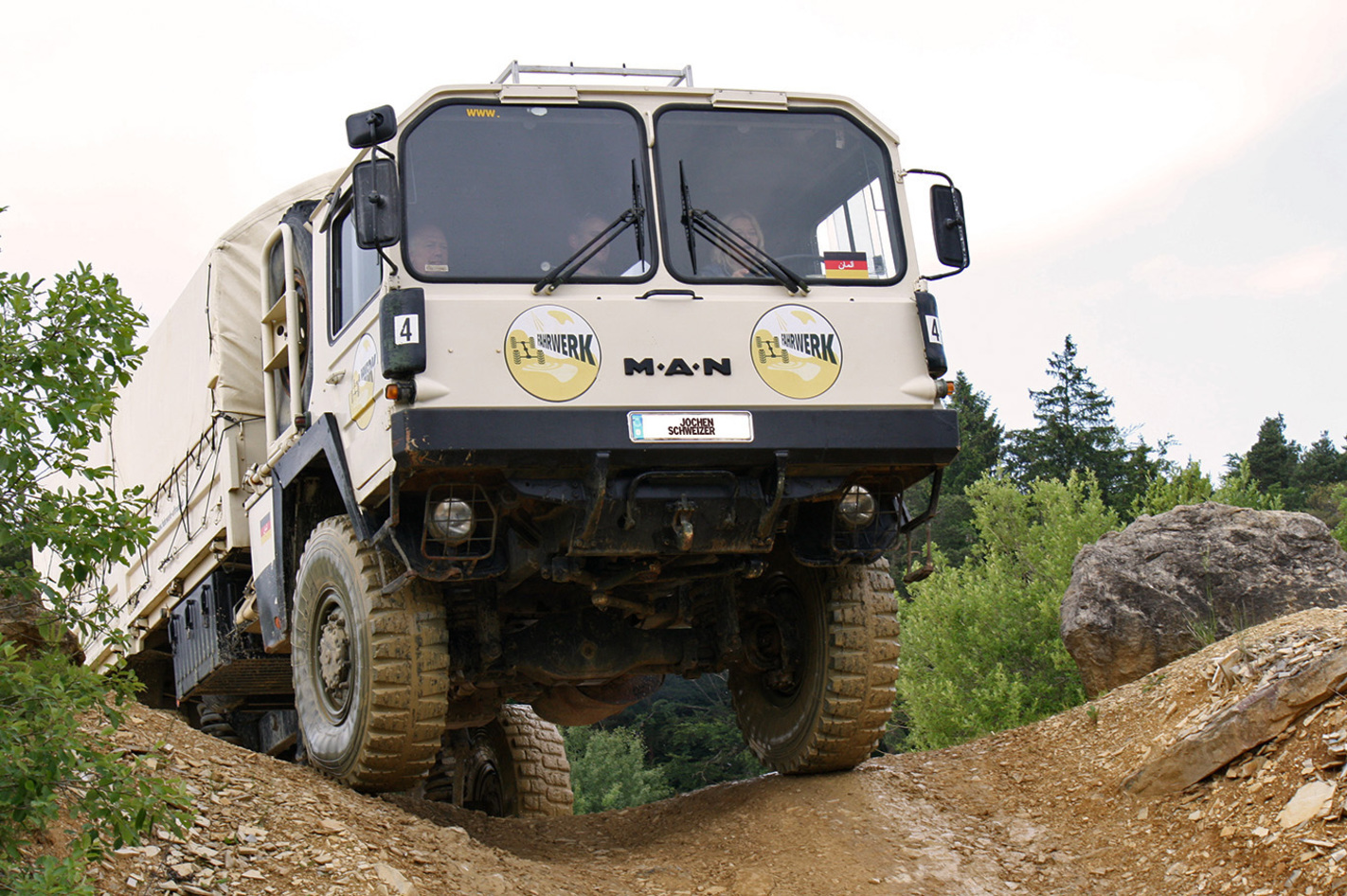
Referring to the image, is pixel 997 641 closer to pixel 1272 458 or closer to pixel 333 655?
pixel 333 655

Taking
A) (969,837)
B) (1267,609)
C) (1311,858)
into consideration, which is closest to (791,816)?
(969,837)

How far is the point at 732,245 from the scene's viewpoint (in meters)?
6.60

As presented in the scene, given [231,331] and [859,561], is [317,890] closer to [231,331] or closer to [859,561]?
[859,561]

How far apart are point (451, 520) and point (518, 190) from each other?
4.97ft

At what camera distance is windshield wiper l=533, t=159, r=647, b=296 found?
6219mm

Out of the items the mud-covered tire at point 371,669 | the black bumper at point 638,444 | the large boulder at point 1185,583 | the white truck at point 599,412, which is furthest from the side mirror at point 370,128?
the large boulder at point 1185,583

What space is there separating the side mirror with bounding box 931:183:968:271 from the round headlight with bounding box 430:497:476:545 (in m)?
2.58

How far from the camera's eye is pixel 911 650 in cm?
2456

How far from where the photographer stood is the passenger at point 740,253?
6.54 meters

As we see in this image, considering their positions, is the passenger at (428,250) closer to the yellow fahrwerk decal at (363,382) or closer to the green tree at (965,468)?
the yellow fahrwerk decal at (363,382)

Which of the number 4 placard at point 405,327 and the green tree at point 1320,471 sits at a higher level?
the green tree at point 1320,471

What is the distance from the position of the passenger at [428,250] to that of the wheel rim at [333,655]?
1.79 metres

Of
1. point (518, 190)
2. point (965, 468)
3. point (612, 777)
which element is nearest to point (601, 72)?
point (518, 190)

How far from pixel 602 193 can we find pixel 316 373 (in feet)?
6.35
